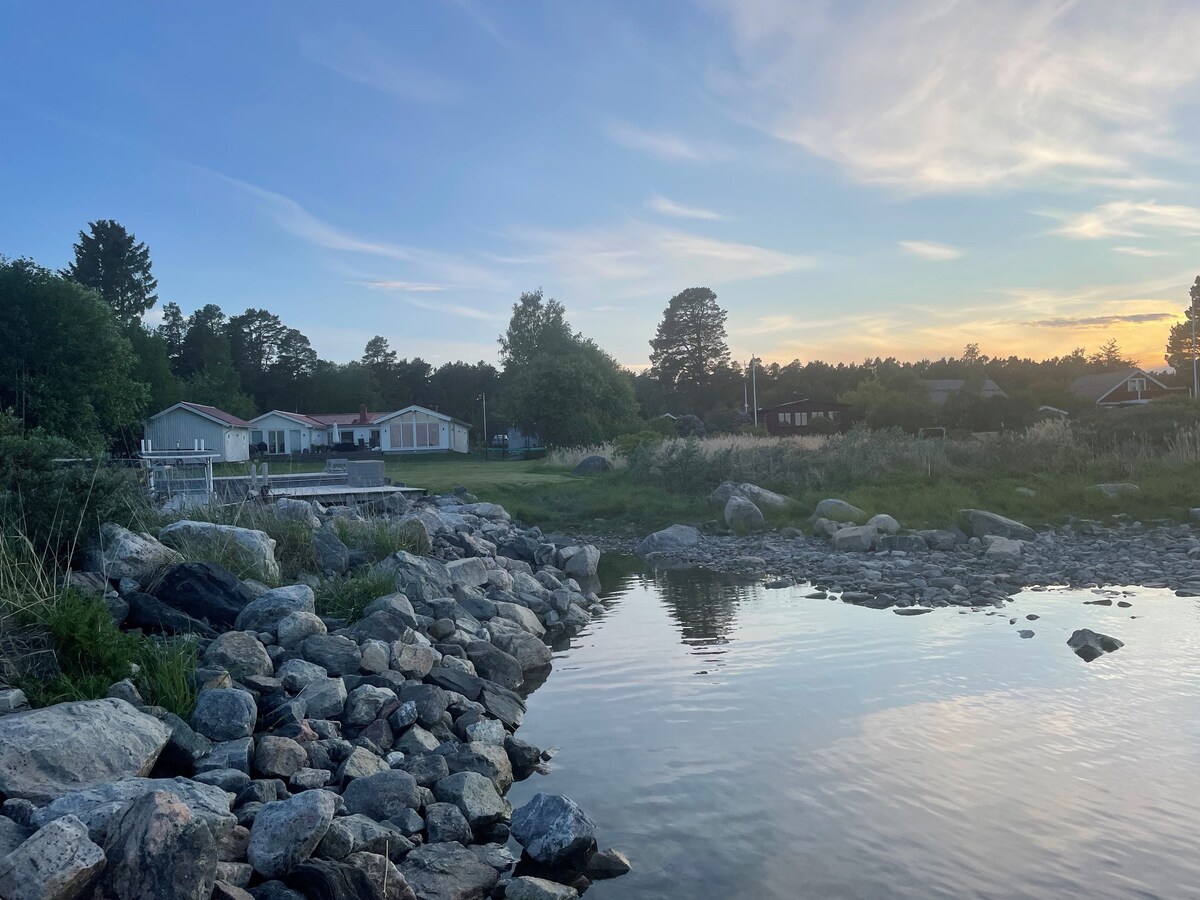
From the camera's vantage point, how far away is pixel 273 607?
8.38m

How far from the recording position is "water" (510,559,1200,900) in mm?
5031

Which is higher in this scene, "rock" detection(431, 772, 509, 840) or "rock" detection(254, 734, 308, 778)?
"rock" detection(254, 734, 308, 778)

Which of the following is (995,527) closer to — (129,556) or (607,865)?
(607,865)

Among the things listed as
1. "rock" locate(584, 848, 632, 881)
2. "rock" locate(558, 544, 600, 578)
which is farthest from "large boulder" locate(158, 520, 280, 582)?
"rock" locate(558, 544, 600, 578)

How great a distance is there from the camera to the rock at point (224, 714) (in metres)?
6.11

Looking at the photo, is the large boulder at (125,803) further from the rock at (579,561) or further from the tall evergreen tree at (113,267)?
the tall evergreen tree at (113,267)

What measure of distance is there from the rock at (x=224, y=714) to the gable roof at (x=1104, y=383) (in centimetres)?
5819

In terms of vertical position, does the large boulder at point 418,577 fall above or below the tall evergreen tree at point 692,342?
below

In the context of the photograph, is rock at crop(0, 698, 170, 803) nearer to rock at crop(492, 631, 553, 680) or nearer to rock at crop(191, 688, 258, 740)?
rock at crop(191, 688, 258, 740)

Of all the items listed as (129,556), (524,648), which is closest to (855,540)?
(524,648)

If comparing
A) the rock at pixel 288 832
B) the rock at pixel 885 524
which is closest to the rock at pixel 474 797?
the rock at pixel 288 832

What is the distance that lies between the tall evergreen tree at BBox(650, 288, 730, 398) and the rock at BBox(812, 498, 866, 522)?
205 feet

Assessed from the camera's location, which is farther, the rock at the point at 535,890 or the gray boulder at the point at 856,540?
the gray boulder at the point at 856,540

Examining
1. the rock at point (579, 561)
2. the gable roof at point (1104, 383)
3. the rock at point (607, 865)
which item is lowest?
the rock at point (607, 865)
